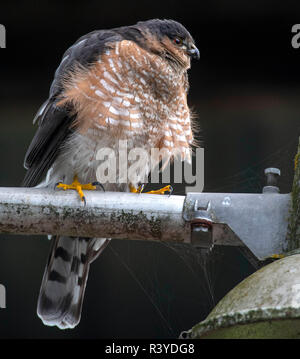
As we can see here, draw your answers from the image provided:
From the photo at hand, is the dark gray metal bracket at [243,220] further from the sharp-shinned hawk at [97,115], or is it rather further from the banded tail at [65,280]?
the banded tail at [65,280]

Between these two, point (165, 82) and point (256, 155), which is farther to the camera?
point (256, 155)

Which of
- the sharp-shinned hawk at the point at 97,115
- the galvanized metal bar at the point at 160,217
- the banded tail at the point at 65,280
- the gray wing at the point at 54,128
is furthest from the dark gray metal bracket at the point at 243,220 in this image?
the banded tail at the point at 65,280

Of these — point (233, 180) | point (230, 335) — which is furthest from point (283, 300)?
point (233, 180)

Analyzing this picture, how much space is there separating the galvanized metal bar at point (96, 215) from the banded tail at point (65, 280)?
34.6 inches

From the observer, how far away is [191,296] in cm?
258

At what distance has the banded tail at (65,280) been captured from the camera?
7.34 feet

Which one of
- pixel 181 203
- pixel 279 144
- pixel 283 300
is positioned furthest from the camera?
pixel 279 144

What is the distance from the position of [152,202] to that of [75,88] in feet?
3.07

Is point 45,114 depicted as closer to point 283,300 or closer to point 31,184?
point 31,184

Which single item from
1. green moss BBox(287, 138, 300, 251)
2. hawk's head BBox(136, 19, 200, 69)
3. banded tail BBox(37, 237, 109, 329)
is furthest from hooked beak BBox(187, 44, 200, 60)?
green moss BBox(287, 138, 300, 251)

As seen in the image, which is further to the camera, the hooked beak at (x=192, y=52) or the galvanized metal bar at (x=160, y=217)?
the hooked beak at (x=192, y=52)

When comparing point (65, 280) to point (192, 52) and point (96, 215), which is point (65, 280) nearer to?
point (96, 215)

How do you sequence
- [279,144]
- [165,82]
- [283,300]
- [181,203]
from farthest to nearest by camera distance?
[279,144], [165,82], [181,203], [283,300]

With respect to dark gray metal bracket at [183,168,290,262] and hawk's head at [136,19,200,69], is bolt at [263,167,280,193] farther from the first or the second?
hawk's head at [136,19,200,69]
